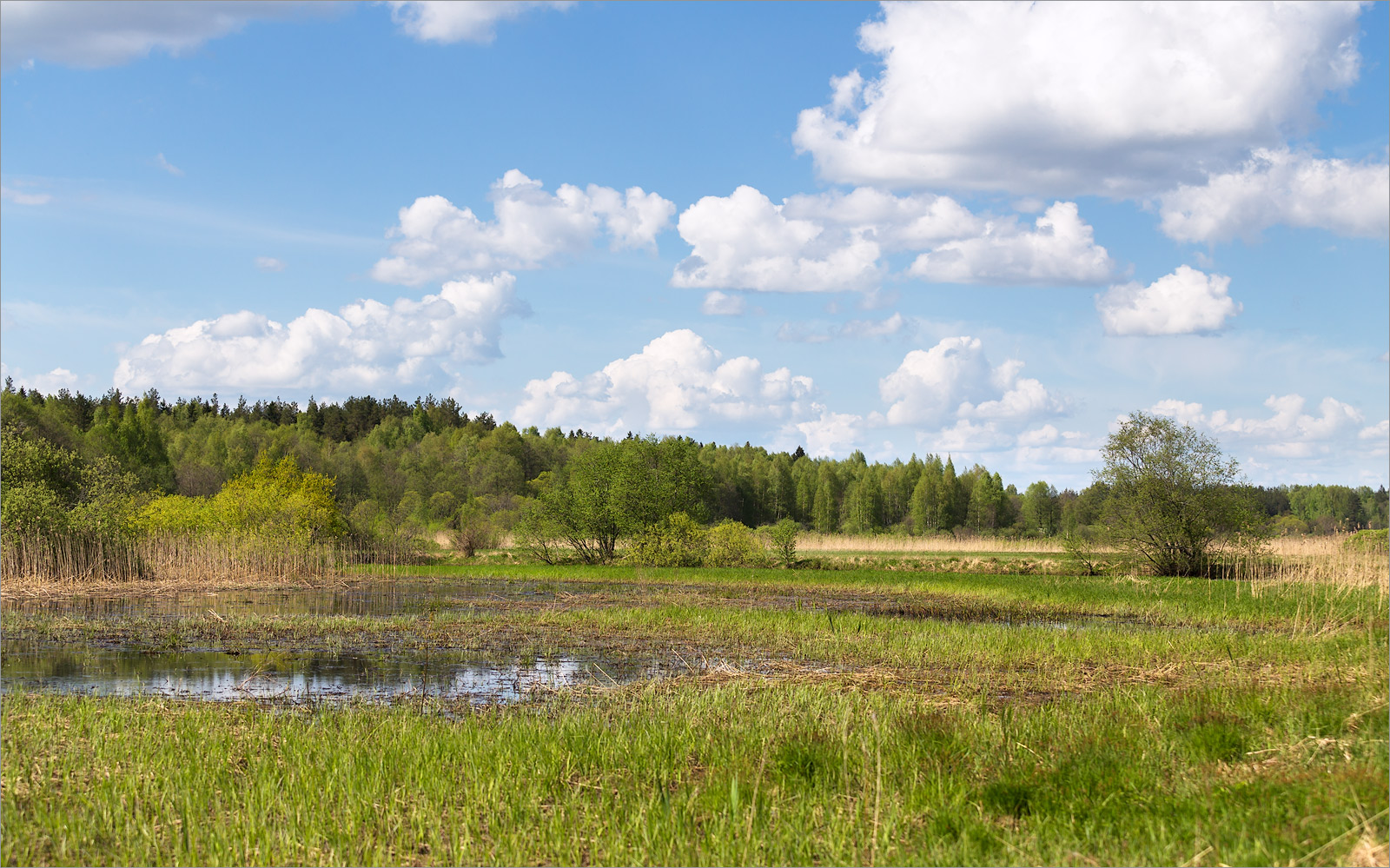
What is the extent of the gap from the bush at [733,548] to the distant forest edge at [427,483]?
4.18m

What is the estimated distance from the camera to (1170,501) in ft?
133

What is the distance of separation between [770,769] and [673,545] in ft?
125

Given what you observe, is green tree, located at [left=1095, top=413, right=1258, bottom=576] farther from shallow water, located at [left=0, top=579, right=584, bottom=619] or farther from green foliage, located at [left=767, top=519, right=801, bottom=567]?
shallow water, located at [left=0, top=579, right=584, bottom=619]

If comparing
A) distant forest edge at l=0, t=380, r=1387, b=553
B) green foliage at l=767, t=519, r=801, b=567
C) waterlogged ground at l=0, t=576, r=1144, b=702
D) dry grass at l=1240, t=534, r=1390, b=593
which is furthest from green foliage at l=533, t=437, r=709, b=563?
dry grass at l=1240, t=534, r=1390, b=593

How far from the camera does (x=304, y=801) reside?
7.38 metres

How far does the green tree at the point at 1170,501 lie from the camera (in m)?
39.9

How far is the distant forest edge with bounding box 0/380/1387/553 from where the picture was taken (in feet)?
137

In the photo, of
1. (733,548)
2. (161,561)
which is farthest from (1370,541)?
(161,561)

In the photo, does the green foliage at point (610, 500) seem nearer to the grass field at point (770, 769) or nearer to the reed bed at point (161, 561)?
the reed bed at point (161, 561)

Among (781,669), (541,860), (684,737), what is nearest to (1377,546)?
(781,669)

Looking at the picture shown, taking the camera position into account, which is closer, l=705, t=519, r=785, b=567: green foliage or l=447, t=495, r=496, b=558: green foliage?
l=705, t=519, r=785, b=567: green foliage

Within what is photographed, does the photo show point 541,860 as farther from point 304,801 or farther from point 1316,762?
point 1316,762

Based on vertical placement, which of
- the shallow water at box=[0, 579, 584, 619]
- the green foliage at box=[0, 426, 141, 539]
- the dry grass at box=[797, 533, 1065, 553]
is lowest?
the dry grass at box=[797, 533, 1065, 553]

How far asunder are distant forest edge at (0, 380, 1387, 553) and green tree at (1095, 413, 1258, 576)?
202 cm
